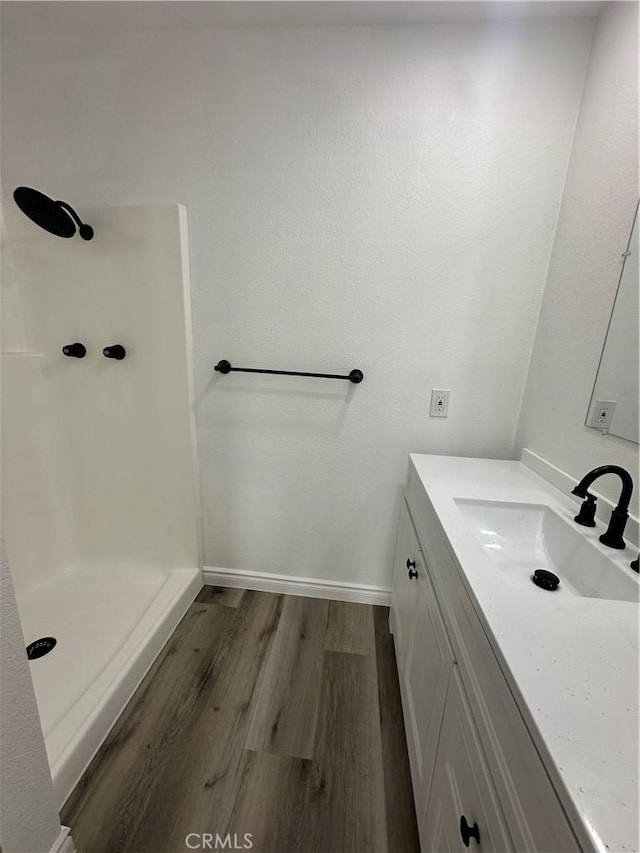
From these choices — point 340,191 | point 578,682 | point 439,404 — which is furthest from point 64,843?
point 340,191

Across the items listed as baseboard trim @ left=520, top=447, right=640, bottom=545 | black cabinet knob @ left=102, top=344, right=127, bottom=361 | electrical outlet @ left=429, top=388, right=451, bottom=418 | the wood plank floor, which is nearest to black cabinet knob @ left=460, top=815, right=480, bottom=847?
the wood plank floor

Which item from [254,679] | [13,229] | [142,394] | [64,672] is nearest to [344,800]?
[254,679]

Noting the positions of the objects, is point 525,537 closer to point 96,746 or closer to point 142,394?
point 96,746

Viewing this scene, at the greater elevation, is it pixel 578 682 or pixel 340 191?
pixel 340 191

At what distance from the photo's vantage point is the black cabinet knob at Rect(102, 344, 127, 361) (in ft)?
5.18

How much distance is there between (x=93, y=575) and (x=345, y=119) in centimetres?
236

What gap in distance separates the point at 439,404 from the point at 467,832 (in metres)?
1.25

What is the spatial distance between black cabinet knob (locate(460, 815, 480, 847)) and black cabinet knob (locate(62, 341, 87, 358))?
1.98 meters

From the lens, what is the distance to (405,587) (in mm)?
1323

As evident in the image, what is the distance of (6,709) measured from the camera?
0.71 m

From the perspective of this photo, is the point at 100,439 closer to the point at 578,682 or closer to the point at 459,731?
the point at 459,731

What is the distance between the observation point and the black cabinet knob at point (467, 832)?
0.58 meters

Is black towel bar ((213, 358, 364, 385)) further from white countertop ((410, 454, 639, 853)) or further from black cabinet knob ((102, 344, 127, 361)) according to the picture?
white countertop ((410, 454, 639, 853))

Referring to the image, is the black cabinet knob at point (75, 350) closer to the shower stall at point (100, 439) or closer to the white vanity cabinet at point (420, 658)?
the shower stall at point (100, 439)
